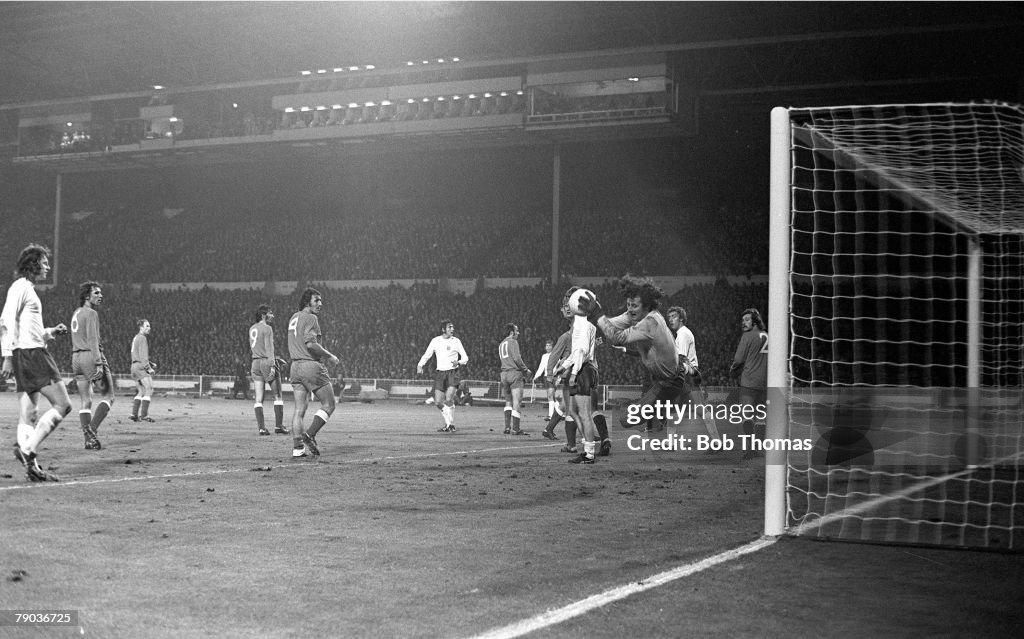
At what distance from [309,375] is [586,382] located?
3213 mm

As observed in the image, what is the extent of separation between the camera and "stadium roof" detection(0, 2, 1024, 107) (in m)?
27.5

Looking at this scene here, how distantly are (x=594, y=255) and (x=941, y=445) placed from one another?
74.9 ft

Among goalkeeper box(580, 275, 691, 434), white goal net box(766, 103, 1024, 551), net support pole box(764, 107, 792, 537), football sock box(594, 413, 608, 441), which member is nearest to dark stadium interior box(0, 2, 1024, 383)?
white goal net box(766, 103, 1024, 551)

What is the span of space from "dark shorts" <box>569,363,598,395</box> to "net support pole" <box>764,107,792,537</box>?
14.8 feet

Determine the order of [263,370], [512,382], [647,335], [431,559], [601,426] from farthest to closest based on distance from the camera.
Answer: [512,382] → [263,370] → [601,426] → [647,335] → [431,559]

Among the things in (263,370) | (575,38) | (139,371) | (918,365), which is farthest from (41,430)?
(575,38)

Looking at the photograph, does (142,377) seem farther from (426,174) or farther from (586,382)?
(426,174)

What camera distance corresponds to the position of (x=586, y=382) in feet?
37.3

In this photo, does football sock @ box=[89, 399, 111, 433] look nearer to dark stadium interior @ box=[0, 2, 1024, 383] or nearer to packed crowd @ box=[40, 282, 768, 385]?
packed crowd @ box=[40, 282, 768, 385]

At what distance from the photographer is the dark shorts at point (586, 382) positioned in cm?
1127

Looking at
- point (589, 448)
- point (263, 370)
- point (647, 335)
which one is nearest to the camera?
point (647, 335)

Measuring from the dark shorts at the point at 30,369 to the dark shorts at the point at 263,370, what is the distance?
6922 mm

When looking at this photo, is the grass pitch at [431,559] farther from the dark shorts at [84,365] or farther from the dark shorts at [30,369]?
the dark shorts at [84,365]

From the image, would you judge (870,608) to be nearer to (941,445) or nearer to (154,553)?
(154,553)
